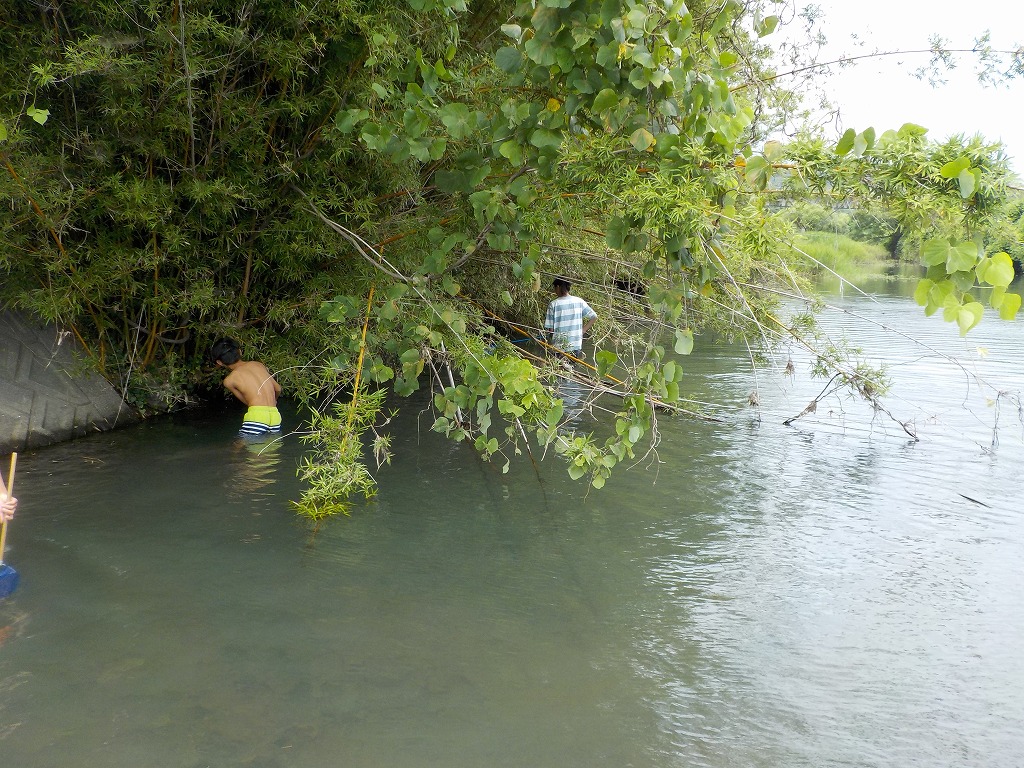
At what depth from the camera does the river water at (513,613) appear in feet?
10.1

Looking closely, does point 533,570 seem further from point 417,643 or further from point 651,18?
point 651,18

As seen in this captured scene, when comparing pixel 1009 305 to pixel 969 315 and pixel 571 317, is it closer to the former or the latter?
pixel 969 315

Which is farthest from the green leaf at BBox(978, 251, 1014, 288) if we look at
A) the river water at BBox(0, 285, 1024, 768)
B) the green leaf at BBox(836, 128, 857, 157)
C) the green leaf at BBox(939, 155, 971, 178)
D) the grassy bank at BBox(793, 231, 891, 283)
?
the grassy bank at BBox(793, 231, 891, 283)

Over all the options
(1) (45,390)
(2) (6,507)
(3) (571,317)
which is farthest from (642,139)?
(1) (45,390)

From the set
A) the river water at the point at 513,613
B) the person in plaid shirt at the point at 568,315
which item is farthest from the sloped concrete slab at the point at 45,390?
the person in plaid shirt at the point at 568,315

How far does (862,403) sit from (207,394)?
6.49 metres

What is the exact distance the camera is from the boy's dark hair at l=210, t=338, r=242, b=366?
22.1 ft

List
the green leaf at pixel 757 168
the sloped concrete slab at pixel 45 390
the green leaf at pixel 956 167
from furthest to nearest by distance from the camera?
the sloped concrete slab at pixel 45 390
the green leaf at pixel 757 168
the green leaf at pixel 956 167

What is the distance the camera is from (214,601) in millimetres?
4031

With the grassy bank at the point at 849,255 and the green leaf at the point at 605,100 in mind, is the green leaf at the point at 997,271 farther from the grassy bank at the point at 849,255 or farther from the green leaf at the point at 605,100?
the grassy bank at the point at 849,255

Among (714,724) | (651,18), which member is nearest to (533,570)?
(714,724)

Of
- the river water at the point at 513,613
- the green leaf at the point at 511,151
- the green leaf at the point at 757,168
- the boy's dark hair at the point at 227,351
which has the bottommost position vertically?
the river water at the point at 513,613

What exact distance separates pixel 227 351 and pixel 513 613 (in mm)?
3754

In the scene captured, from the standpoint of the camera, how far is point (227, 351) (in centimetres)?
675
